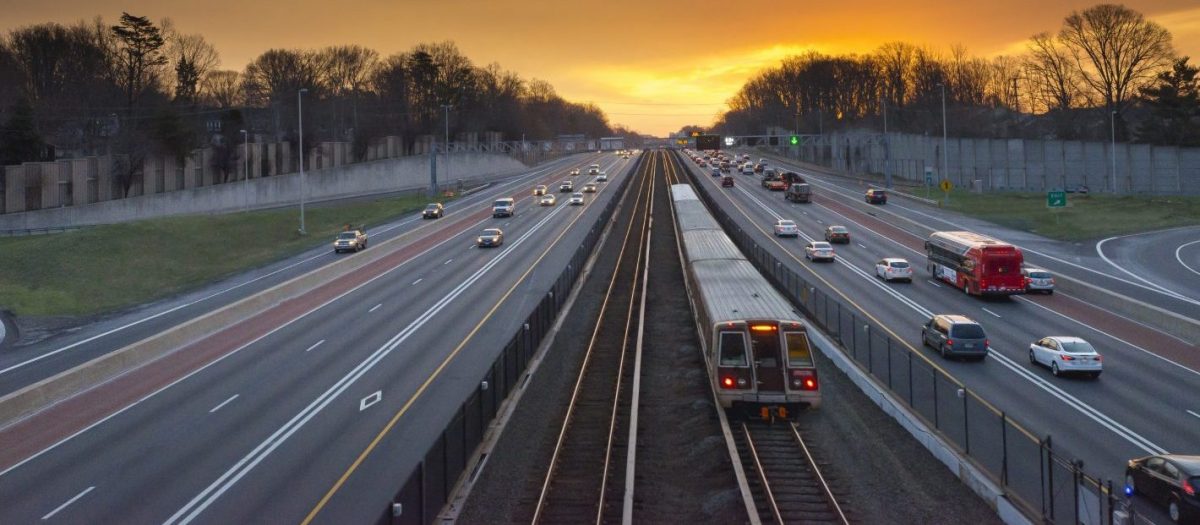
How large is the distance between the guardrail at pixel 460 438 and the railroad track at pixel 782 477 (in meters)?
5.52

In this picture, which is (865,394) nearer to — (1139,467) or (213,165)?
(1139,467)

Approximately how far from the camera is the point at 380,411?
925 inches

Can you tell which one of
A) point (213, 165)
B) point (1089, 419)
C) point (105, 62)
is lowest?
point (1089, 419)

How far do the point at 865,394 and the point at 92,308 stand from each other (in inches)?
1354

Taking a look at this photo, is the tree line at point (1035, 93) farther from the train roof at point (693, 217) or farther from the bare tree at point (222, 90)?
the bare tree at point (222, 90)

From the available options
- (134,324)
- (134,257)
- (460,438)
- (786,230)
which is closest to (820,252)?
(786,230)

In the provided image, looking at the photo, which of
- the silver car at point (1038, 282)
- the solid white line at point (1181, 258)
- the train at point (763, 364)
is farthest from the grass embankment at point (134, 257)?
the solid white line at point (1181, 258)

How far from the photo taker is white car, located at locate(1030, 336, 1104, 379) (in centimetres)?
2719

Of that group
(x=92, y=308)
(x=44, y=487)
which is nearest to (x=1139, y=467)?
(x=44, y=487)

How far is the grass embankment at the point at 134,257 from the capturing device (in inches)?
1638

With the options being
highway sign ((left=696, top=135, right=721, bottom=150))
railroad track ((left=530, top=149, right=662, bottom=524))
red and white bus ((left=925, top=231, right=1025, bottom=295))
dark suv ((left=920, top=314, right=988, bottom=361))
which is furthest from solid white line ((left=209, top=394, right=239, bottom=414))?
highway sign ((left=696, top=135, right=721, bottom=150))

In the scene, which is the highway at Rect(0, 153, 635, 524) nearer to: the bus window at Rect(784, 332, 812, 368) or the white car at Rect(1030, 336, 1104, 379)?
the bus window at Rect(784, 332, 812, 368)

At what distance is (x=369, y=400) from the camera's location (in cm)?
2464

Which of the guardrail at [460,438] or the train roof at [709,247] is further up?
the train roof at [709,247]
